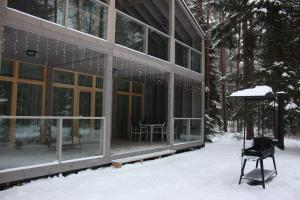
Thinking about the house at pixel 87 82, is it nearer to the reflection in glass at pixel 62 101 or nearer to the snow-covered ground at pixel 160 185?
the reflection in glass at pixel 62 101

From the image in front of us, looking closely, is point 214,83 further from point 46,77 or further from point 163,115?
point 46,77

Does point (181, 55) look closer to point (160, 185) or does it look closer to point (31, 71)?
point (31, 71)

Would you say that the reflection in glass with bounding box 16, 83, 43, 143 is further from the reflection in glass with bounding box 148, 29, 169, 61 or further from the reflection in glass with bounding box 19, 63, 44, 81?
the reflection in glass with bounding box 148, 29, 169, 61

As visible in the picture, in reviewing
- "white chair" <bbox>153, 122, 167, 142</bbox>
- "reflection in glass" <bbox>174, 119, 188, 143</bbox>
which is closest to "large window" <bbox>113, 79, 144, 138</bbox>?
"white chair" <bbox>153, 122, 167, 142</bbox>

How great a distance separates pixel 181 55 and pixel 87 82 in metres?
3.78

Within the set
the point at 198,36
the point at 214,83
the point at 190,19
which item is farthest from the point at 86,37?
the point at 214,83

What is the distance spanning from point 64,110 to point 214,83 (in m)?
10.9

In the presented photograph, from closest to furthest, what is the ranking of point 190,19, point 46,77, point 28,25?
point 28,25, point 46,77, point 190,19

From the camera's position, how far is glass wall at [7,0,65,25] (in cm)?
633

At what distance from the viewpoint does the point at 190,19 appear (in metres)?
12.8

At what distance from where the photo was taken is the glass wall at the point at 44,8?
20.8 feet

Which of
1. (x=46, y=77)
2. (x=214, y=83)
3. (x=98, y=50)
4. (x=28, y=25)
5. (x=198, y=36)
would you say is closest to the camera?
(x=28, y=25)

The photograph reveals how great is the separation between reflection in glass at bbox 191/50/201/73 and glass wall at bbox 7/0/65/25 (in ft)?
23.5

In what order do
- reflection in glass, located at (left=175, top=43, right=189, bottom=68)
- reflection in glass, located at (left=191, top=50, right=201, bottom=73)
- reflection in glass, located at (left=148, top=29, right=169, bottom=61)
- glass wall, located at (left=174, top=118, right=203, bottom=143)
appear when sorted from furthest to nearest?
Result: reflection in glass, located at (left=191, top=50, right=201, bottom=73), reflection in glass, located at (left=175, top=43, right=189, bottom=68), glass wall, located at (left=174, top=118, right=203, bottom=143), reflection in glass, located at (left=148, top=29, right=169, bottom=61)
